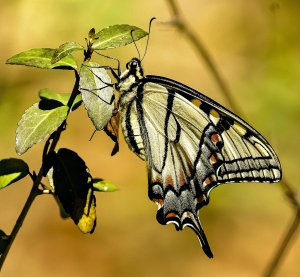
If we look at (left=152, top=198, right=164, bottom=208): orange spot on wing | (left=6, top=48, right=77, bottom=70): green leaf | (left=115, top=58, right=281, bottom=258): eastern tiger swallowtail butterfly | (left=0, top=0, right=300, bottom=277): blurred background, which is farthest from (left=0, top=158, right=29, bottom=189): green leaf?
(left=0, top=0, right=300, bottom=277): blurred background

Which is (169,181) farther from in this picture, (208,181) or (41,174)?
(41,174)

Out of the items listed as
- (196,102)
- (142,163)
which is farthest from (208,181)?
(142,163)

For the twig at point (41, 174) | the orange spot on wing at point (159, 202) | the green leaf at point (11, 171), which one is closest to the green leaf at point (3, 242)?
the twig at point (41, 174)

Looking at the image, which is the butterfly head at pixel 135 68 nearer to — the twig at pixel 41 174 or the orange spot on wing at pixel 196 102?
the orange spot on wing at pixel 196 102

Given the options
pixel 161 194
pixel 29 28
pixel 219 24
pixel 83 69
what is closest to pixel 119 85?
pixel 161 194

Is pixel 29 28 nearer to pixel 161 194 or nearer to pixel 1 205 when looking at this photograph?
pixel 1 205
